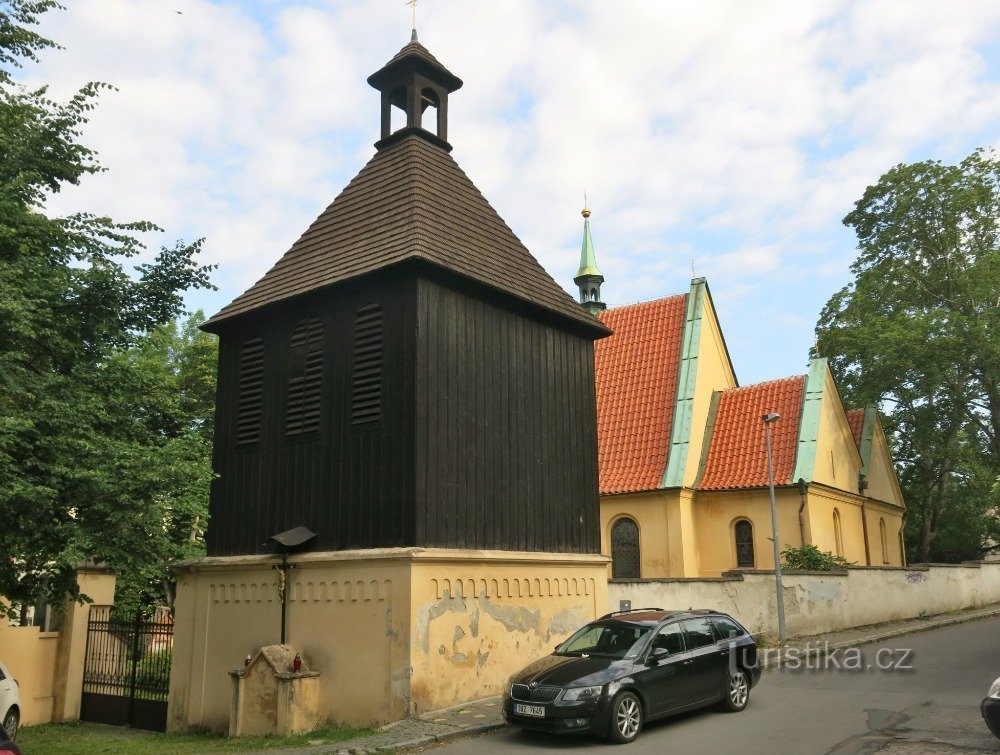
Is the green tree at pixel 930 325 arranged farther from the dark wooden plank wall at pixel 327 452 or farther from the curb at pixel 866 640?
the dark wooden plank wall at pixel 327 452

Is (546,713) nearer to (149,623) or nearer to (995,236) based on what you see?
(149,623)

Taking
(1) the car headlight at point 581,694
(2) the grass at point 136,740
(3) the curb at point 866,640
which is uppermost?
(1) the car headlight at point 581,694

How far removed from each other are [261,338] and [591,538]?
723 cm

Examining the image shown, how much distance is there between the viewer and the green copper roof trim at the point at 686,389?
26.4 m

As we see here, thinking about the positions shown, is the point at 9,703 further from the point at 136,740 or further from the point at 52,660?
the point at 52,660

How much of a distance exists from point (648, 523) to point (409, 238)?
48.9 feet

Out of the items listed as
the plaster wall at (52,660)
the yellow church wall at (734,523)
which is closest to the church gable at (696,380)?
the yellow church wall at (734,523)

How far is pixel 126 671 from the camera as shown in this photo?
690 inches

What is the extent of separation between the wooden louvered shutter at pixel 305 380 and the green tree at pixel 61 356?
75.0 inches

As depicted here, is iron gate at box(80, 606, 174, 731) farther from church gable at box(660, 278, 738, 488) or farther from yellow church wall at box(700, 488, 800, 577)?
yellow church wall at box(700, 488, 800, 577)

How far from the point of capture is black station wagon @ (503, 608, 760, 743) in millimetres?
10555

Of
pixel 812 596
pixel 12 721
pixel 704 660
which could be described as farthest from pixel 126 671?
pixel 812 596

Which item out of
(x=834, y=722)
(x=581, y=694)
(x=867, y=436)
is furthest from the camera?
(x=867, y=436)

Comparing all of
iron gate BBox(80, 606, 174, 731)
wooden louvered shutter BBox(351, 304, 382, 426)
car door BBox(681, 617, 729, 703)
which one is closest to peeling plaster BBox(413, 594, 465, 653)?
wooden louvered shutter BBox(351, 304, 382, 426)
